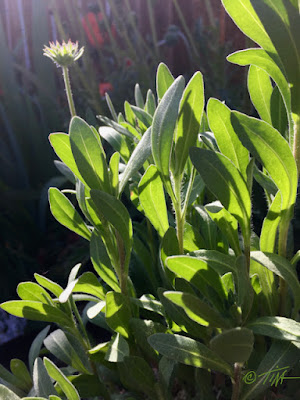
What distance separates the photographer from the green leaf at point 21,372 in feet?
2.01

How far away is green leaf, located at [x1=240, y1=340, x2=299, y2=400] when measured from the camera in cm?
46

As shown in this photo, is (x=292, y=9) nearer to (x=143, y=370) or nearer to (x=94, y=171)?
(x=94, y=171)

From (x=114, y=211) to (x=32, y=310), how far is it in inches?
6.8

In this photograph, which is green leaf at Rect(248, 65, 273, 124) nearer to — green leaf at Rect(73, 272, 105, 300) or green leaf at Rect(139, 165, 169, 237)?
green leaf at Rect(139, 165, 169, 237)

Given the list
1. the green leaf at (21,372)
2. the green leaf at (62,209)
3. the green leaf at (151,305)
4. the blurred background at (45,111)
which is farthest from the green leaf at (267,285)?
the blurred background at (45,111)

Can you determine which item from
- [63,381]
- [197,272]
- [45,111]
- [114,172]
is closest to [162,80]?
[114,172]

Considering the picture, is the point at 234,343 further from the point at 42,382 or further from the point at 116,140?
the point at 116,140

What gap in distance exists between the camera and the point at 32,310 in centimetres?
Answer: 53

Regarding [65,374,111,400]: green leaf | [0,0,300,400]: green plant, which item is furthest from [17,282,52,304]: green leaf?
[65,374,111,400]: green leaf

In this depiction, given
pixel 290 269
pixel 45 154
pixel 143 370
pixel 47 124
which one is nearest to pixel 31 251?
pixel 45 154

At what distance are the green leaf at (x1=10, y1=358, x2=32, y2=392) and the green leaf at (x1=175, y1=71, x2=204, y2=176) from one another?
0.37 meters

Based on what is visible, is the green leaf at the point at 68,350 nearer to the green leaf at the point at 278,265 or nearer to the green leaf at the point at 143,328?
the green leaf at the point at 143,328

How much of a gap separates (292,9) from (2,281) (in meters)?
1.11

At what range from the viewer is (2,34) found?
181 centimetres
